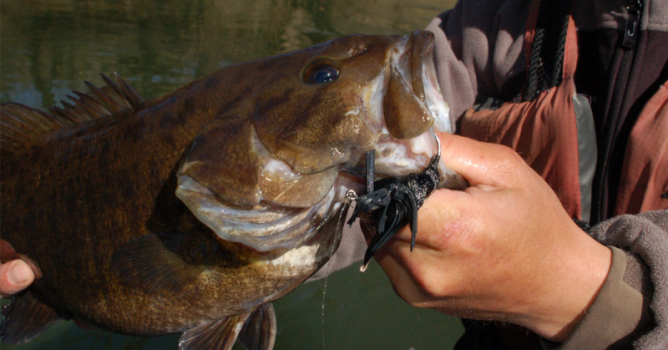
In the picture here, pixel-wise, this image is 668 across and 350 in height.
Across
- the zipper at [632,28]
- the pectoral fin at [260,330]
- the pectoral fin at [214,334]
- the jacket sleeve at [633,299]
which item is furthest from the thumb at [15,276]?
the zipper at [632,28]

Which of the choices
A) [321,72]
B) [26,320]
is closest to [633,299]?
[321,72]

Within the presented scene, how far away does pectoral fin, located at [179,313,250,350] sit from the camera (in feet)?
5.03

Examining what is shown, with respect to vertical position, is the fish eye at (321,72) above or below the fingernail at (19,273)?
above

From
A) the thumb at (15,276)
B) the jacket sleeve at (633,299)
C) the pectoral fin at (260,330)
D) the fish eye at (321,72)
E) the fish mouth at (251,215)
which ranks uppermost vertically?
the fish eye at (321,72)

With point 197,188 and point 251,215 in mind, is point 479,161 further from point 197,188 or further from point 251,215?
point 197,188

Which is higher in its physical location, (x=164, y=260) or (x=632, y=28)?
(x=632, y=28)

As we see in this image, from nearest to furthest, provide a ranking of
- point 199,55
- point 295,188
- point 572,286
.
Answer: point 295,188 → point 572,286 → point 199,55

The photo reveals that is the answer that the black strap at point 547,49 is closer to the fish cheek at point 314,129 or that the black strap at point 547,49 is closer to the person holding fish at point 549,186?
the person holding fish at point 549,186

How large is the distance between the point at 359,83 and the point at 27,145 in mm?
1589

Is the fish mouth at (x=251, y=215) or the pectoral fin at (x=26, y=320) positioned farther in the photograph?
the pectoral fin at (x=26, y=320)

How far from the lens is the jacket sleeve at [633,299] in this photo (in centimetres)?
133

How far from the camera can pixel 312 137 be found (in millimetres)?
1023

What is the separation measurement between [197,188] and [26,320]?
1479 millimetres

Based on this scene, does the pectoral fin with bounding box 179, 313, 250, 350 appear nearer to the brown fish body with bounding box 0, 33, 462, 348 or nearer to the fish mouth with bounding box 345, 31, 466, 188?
the brown fish body with bounding box 0, 33, 462, 348
